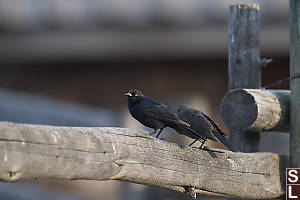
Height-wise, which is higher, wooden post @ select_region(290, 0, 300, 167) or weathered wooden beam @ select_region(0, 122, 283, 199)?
wooden post @ select_region(290, 0, 300, 167)

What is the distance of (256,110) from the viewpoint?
4.39 metres

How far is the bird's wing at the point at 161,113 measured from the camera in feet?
13.4

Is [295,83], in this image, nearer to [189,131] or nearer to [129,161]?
[189,131]

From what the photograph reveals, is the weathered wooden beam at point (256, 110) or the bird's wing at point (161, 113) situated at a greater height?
the weathered wooden beam at point (256, 110)

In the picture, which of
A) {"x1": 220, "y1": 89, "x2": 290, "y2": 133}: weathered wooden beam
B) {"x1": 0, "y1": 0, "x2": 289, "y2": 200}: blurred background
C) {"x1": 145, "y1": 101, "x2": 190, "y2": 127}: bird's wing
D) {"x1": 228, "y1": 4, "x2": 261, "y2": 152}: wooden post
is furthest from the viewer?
{"x1": 0, "y1": 0, "x2": 289, "y2": 200}: blurred background

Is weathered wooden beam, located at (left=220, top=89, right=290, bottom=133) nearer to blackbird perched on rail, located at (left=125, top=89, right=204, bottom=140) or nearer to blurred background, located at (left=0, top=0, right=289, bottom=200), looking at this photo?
blackbird perched on rail, located at (left=125, top=89, right=204, bottom=140)

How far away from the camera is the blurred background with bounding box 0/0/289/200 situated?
29.2 ft

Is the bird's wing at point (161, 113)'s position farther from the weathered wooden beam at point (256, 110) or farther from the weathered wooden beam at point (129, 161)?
the weathered wooden beam at point (256, 110)

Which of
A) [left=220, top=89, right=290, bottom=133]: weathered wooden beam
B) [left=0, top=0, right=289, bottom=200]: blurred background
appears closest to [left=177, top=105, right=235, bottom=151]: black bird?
[left=220, top=89, right=290, bottom=133]: weathered wooden beam

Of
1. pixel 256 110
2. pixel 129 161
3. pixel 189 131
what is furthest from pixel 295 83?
pixel 129 161

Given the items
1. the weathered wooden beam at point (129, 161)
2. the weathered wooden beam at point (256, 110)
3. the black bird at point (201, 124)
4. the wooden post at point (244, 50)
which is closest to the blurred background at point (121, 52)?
the wooden post at point (244, 50)

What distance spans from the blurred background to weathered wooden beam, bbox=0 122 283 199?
409 centimetres

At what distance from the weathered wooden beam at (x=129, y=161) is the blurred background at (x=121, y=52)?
4089mm

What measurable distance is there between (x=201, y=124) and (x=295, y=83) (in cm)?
66
